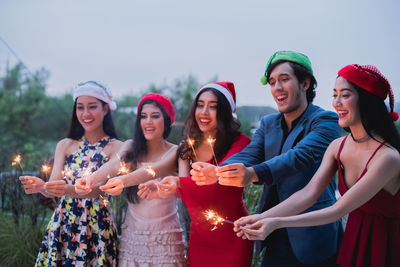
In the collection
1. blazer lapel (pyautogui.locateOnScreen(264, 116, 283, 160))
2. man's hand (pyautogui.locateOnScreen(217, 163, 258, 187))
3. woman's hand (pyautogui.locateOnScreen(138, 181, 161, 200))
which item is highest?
blazer lapel (pyautogui.locateOnScreen(264, 116, 283, 160))

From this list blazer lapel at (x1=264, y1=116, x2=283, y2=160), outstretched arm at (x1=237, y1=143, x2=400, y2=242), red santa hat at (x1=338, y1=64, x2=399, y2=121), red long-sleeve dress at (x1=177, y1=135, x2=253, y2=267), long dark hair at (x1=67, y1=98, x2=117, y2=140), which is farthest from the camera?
long dark hair at (x1=67, y1=98, x2=117, y2=140)

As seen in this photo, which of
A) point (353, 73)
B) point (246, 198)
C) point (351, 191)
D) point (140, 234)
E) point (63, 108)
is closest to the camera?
point (351, 191)

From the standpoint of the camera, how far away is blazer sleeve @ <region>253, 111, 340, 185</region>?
1.79 meters

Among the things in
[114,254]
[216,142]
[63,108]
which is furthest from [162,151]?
[63,108]

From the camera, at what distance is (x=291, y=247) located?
6.43 feet

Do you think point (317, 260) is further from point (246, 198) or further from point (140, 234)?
point (246, 198)

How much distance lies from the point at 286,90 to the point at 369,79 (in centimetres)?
49

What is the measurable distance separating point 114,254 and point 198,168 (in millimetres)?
1135

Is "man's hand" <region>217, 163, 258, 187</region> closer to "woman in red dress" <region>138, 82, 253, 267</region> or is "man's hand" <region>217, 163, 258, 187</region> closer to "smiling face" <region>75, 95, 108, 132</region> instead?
"woman in red dress" <region>138, 82, 253, 267</region>

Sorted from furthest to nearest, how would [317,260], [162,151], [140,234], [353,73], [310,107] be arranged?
Answer: [162,151] → [140,234] → [310,107] → [317,260] → [353,73]

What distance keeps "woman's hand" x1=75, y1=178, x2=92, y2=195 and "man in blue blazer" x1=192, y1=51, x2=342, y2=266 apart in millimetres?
899

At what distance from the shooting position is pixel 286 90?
6.52ft

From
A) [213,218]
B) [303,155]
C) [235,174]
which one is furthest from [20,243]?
[303,155]

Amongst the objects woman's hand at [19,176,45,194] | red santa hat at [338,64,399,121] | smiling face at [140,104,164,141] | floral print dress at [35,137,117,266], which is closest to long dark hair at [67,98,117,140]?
floral print dress at [35,137,117,266]
